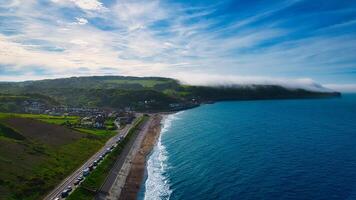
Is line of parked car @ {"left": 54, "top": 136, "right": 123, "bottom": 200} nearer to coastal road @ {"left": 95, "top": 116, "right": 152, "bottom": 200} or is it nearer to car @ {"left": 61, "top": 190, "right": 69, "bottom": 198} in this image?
car @ {"left": 61, "top": 190, "right": 69, "bottom": 198}

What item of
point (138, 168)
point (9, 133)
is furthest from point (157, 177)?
point (9, 133)

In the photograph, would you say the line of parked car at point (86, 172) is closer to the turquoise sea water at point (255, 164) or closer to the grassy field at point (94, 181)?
the grassy field at point (94, 181)

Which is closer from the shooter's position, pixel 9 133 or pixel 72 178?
pixel 72 178

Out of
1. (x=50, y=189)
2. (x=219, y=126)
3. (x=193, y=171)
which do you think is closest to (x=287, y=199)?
(x=193, y=171)

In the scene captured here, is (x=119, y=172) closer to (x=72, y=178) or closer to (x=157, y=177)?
(x=157, y=177)

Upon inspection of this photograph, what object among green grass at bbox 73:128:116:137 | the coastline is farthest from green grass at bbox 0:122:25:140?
the coastline

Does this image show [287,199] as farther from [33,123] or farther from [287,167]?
[33,123]
